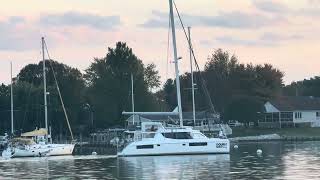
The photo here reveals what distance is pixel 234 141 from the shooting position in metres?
111

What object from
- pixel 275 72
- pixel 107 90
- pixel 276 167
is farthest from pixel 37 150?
pixel 275 72

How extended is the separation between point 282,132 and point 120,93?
96.7ft

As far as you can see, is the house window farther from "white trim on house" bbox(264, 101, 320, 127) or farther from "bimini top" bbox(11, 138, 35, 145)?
"bimini top" bbox(11, 138, 35, 145)

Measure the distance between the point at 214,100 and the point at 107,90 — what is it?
20381mm

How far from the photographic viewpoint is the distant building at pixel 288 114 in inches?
5433

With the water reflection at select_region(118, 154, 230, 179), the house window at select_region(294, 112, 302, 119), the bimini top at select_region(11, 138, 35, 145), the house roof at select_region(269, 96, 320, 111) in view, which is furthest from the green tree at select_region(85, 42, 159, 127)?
the water reflection at select_region(118, 154, 230, 179)

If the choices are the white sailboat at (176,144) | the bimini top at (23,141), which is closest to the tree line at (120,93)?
the bimini top at (23,141)

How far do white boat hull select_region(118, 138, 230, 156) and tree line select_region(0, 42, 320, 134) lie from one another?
54.6 metres

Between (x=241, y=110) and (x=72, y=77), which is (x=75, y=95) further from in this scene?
(x=241, y=110)

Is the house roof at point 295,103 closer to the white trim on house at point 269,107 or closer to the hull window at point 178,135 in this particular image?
the white trim on house at point 269,107

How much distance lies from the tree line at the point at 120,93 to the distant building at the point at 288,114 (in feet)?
7.47

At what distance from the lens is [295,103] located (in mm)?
142000

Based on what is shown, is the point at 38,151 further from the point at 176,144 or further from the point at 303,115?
the point at 303,115

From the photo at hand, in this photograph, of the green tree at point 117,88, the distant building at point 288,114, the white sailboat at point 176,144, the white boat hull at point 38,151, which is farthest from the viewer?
the distant building at point 288,114
